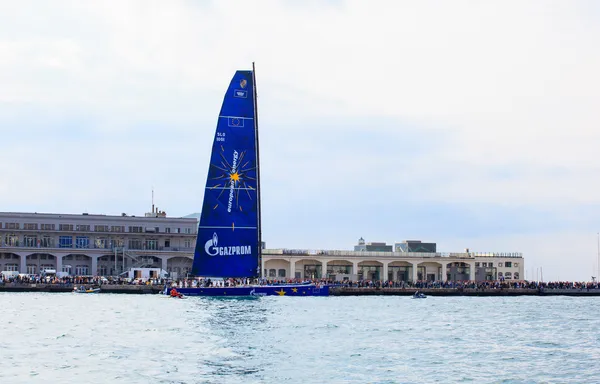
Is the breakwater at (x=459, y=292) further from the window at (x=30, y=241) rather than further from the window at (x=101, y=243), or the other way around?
the window at (x=30, y=241)

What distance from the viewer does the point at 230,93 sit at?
297 ft

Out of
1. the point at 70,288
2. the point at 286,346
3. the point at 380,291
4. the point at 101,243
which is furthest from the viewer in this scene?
the point at 101,243

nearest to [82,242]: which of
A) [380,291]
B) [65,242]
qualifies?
[65,242]

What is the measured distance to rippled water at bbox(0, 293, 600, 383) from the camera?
35.8 m

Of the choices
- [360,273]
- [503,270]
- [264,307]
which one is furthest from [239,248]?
[503,270]

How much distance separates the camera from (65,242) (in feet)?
446

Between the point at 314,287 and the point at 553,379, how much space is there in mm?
60093

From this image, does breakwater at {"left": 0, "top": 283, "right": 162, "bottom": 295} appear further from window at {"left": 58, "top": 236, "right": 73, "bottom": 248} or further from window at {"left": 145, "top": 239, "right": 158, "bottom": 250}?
window at {"left": 145, "top": 239, "right": 158, "bottom": 250}

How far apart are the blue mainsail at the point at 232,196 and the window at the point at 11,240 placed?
5288cm

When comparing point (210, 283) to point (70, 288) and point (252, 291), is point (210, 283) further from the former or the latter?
point (70, 288)

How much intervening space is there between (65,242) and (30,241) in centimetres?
509

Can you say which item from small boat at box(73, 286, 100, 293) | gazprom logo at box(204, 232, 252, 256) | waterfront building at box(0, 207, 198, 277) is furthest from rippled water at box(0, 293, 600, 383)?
waterfront building at box(0, 207, 198, 277)

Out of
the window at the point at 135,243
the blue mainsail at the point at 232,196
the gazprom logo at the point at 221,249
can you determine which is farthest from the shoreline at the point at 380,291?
the window at the point at 135,243

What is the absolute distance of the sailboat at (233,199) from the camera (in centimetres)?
9019
